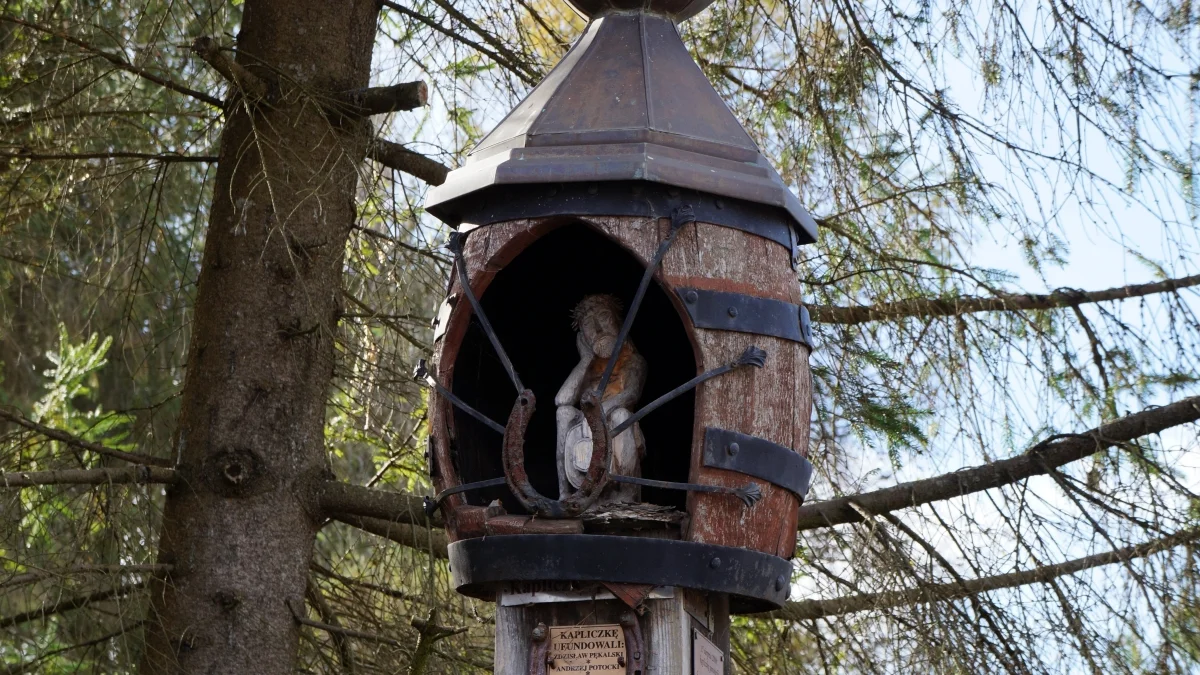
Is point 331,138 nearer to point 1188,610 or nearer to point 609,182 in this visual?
point 609,182

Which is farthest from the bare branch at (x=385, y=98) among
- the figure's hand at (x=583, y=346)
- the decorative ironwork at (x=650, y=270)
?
the decorative ironwork at (x=650, y=270)

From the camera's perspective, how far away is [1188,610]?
174 inches

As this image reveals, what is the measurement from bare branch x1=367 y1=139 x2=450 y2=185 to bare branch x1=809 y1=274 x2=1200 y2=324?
3.88ft

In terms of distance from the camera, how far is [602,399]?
12.4 ft

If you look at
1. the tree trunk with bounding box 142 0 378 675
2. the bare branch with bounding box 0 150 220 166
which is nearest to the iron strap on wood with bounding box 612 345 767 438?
the tree trunk with bounding box 142 0 378 675

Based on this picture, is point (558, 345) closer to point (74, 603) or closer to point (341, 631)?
→ point (341, 631)

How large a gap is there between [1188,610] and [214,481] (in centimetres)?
261

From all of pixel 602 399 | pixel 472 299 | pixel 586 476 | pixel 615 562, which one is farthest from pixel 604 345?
pixel 615 562

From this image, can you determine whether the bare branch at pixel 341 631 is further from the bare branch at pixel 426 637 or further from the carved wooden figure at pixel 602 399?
the carved wooden figure at pixel 602 399

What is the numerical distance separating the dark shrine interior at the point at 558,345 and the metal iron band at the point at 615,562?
2.00ft

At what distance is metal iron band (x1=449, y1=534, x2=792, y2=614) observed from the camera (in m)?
3.40

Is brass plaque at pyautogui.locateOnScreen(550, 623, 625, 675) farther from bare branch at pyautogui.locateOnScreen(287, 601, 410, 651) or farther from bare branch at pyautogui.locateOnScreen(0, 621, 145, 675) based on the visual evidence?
bare branch at pyautogui.locateOnScreen(0, 621, 145, 675)

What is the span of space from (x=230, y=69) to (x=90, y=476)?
1.13m

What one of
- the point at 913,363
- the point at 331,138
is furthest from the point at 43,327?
the point at 913,363
